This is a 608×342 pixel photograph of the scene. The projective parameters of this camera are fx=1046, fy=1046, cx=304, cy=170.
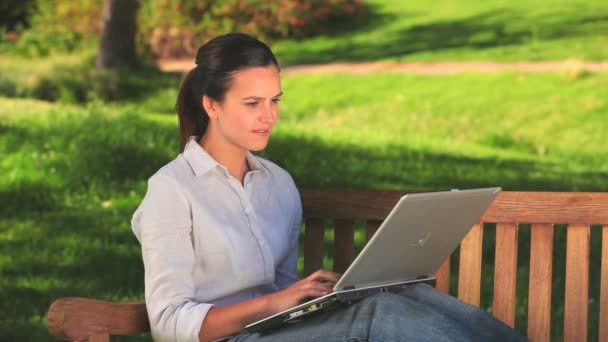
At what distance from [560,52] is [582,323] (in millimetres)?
14054

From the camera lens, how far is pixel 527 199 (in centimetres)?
341

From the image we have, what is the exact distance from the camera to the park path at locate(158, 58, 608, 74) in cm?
1520

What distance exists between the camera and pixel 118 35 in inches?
582

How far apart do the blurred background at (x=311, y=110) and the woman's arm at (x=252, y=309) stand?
89.9 inches

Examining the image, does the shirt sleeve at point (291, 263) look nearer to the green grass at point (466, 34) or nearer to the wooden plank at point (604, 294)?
the wooden plank at point (604, 294)

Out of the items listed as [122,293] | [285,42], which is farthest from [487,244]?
[285,42]

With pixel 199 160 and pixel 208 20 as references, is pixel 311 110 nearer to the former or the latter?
pixel 208 20

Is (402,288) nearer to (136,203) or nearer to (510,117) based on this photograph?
(136,203)

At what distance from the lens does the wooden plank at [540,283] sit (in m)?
3.42

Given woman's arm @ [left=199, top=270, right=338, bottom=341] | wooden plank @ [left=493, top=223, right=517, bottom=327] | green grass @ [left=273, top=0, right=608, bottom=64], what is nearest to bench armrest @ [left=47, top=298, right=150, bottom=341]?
woman's arm @ [left=199, top=270, right=338, bottom=341]

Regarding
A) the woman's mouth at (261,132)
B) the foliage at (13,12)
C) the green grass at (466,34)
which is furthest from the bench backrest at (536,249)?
the foliage at (13,12)

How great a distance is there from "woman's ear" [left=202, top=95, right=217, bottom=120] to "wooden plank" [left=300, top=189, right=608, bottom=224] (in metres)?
0.62

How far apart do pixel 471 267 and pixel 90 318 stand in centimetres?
128

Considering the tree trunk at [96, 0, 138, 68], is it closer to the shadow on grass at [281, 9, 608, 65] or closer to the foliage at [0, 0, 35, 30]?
the shadow on grass at [281, 9, 608, 65]
